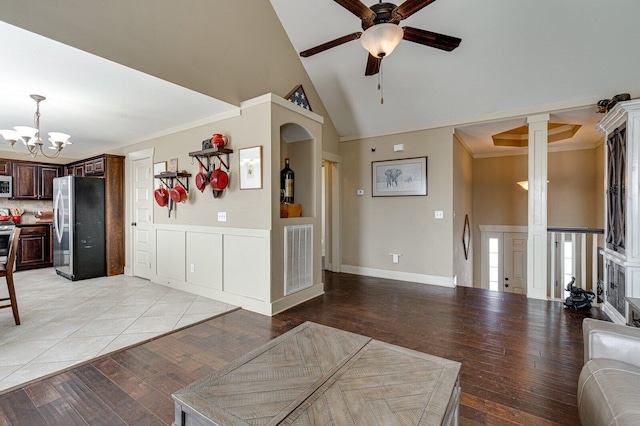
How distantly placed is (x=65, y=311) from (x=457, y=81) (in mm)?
5686

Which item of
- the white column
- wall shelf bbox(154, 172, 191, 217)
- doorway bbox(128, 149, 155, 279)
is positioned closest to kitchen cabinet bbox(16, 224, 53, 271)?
doorway bbox(128, 149, 155, 279)

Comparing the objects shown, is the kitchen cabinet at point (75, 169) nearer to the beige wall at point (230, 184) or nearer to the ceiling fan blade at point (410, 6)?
the beige wall at point (230, 184)

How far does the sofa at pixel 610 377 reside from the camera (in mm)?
1169

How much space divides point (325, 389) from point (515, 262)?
22.8 feet

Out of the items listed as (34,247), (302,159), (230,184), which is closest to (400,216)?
(302,159)

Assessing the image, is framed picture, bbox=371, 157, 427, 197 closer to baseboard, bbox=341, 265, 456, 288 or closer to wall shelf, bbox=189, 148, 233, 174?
baseboard, bbox=341, 265, 456, 288

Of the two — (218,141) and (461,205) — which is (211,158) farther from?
(461,205)

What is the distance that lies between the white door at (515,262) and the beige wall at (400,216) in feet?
9.83

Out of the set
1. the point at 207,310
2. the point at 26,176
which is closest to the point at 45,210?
the point at 26,176

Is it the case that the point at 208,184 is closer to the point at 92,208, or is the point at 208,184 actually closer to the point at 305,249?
the point at 305,249

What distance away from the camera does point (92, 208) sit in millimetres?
5121

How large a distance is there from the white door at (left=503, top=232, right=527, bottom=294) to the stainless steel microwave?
1026 cm

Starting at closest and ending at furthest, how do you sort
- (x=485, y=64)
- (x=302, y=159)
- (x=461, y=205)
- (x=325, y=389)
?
(x=325, y=389) < (x=485, y=64) < (x=302, y=159) < (x=461, y=205)

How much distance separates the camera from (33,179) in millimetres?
6035
